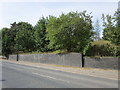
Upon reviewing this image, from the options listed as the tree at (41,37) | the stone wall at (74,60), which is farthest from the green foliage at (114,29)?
the tree at (41,37)

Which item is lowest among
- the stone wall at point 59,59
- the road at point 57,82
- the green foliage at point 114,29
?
the road at point 57,82

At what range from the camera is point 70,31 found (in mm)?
25719

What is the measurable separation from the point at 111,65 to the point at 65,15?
12370mm

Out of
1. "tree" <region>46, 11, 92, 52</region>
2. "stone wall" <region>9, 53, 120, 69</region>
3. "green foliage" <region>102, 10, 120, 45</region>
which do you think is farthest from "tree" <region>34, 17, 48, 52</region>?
"green foliage" <region>102, 10, 120, 45</region>

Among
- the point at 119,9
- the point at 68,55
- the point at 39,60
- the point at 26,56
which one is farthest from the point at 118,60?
the point at 26,56

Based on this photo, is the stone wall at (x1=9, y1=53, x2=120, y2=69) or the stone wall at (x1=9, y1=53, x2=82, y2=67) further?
the stone wall at (x1=9, y1=53, x2=82, y2=67)

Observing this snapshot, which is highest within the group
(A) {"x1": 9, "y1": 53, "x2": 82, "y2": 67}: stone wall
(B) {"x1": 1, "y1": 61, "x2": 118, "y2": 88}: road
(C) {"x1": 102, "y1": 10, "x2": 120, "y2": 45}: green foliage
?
(C) {"x1": 102, "y1": 10, "x2": 120, "y2": 45}: green foliage

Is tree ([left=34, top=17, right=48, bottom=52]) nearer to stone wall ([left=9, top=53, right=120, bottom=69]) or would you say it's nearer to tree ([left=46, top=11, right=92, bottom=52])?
stone wall ([left=9, top=53, right=120, bottom=69])

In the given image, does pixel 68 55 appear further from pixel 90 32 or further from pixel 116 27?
pixel 116 27

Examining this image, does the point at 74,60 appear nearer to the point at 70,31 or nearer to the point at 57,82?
the point at 70,31

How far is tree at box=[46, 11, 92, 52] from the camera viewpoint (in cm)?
2536

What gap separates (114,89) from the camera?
28.6 ft

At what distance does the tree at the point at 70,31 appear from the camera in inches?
998

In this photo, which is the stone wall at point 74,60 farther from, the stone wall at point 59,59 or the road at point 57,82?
the road at point 57,82
